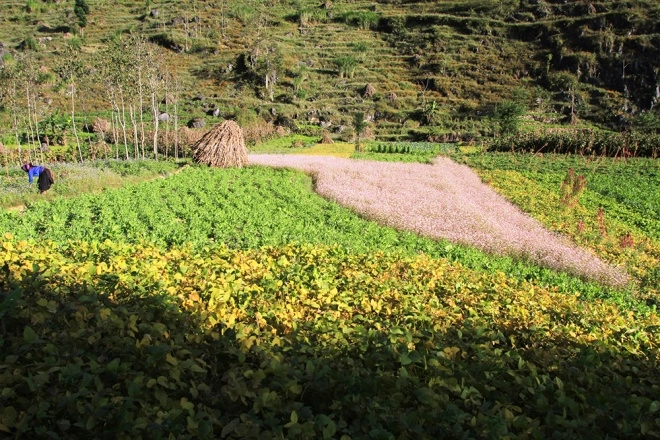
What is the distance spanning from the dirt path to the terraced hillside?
2694 centimetres

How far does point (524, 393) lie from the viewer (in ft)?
12.0

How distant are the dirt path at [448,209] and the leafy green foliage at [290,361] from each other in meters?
5.17

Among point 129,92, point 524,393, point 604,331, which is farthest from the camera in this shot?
point 129,92

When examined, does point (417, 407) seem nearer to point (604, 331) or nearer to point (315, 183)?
point (604, 331)

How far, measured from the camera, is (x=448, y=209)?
50.6ft

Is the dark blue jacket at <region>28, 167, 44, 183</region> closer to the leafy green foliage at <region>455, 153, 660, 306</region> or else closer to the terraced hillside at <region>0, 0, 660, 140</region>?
Answer: the leafy green foliage at <region>455, 153, 660, 306</region>

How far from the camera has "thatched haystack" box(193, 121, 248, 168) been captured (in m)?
25.7

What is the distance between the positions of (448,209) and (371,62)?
65043 mm

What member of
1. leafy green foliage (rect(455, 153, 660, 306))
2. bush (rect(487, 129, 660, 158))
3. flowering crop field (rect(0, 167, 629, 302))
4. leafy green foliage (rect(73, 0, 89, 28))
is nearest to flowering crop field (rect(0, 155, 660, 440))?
flowering crop field (rect(0, 167, 629, 302))

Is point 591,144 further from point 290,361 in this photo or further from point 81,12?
point 81,12

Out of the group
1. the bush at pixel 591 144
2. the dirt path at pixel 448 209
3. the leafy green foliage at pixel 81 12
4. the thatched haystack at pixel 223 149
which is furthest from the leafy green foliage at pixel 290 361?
the leafy green foliage at pixel 81 12

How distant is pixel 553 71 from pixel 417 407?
77894mm

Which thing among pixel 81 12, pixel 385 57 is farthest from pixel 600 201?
pixel 81 12

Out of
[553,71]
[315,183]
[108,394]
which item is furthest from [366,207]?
[553,71]
